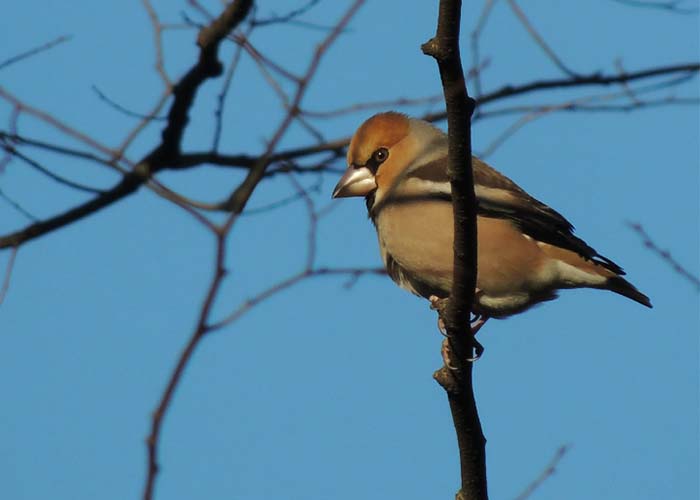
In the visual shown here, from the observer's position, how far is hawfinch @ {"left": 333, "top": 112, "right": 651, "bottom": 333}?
5.07 metres

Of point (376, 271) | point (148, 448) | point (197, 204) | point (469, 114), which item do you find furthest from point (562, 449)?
point (148, 448)

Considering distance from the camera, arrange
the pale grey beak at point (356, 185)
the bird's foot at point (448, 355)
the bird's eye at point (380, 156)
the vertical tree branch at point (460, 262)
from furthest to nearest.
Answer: the bird's eye at point (380, 156) → the pale grey beak at point (356, 185) → the bird's foot at point (448, 355) → the vertical tree branch at point (460, 262)

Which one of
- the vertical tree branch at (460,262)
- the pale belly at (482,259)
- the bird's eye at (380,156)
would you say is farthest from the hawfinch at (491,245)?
the vertical tree branch at (460,262)

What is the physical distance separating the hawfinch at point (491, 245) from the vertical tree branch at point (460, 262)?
1.03m

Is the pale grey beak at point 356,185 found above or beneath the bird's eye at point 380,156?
beneath

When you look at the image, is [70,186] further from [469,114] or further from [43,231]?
[469,114]

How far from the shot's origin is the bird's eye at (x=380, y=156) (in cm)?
593

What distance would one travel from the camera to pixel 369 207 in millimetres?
5801

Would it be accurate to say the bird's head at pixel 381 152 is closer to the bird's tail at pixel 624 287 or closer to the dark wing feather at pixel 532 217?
the dark wing feather at pixel 532 217

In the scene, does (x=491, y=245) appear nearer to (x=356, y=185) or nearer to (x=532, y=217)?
(x=532, y=217)

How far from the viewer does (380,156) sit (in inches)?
234

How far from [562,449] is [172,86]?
9.53 feet

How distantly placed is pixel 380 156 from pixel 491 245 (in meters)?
1.07

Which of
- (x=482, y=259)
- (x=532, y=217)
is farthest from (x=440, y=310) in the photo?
(x=532, y=217)
